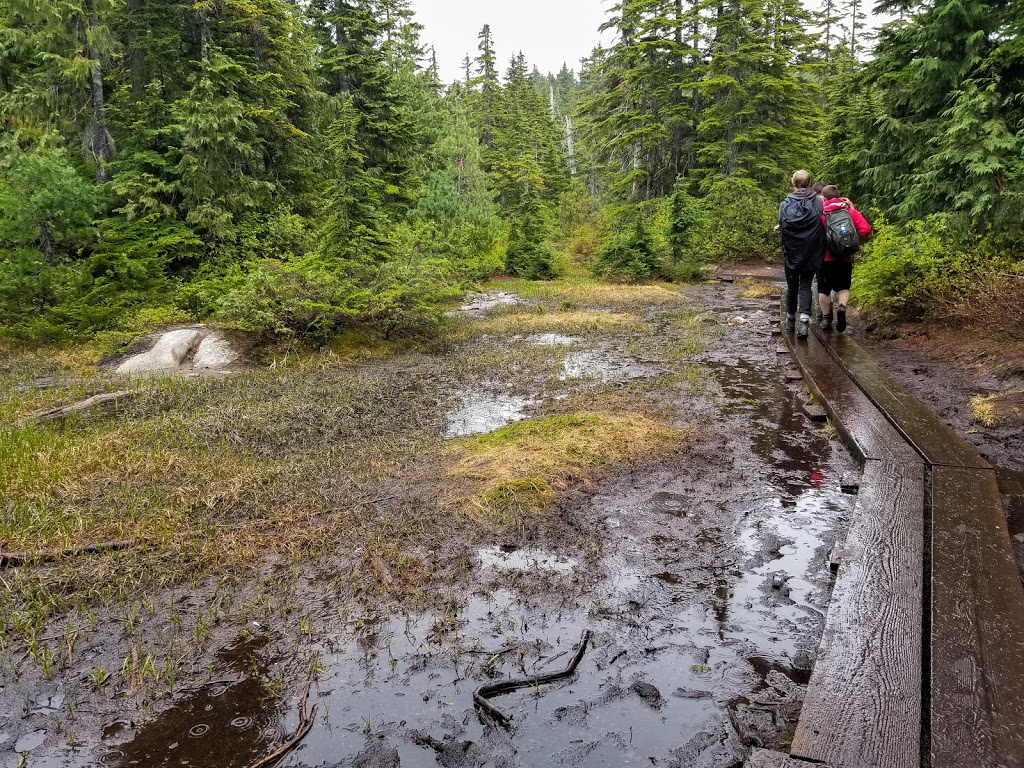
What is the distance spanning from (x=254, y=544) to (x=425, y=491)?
1.47 m

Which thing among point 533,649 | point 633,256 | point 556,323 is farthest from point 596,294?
point 533,649

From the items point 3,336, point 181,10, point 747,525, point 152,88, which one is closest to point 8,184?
point 3,336

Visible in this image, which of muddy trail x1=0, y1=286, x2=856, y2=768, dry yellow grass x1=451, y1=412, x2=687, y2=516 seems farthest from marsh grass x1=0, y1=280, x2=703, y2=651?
muddy trail x1=0, y1=286, x2=856, y2=768

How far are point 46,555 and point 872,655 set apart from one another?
207 inches

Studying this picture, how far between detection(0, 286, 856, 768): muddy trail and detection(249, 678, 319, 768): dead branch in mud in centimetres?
2

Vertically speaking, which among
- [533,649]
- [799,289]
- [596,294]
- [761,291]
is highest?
[799,289]

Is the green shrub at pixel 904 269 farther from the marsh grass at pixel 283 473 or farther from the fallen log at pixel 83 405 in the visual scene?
the fallen log at pixel 83 405

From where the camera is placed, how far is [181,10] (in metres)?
18.4

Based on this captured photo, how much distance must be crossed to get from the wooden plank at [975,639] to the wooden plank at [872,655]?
0.26 feet

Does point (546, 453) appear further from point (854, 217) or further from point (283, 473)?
point (854, 217)

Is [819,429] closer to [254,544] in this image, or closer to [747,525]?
[747,525]

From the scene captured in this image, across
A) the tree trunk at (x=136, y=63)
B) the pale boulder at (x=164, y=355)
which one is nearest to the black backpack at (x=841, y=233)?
the pale boulder at (x=164, y=355)

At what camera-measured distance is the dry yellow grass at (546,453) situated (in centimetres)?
519

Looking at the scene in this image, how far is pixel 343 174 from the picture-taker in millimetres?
13047
